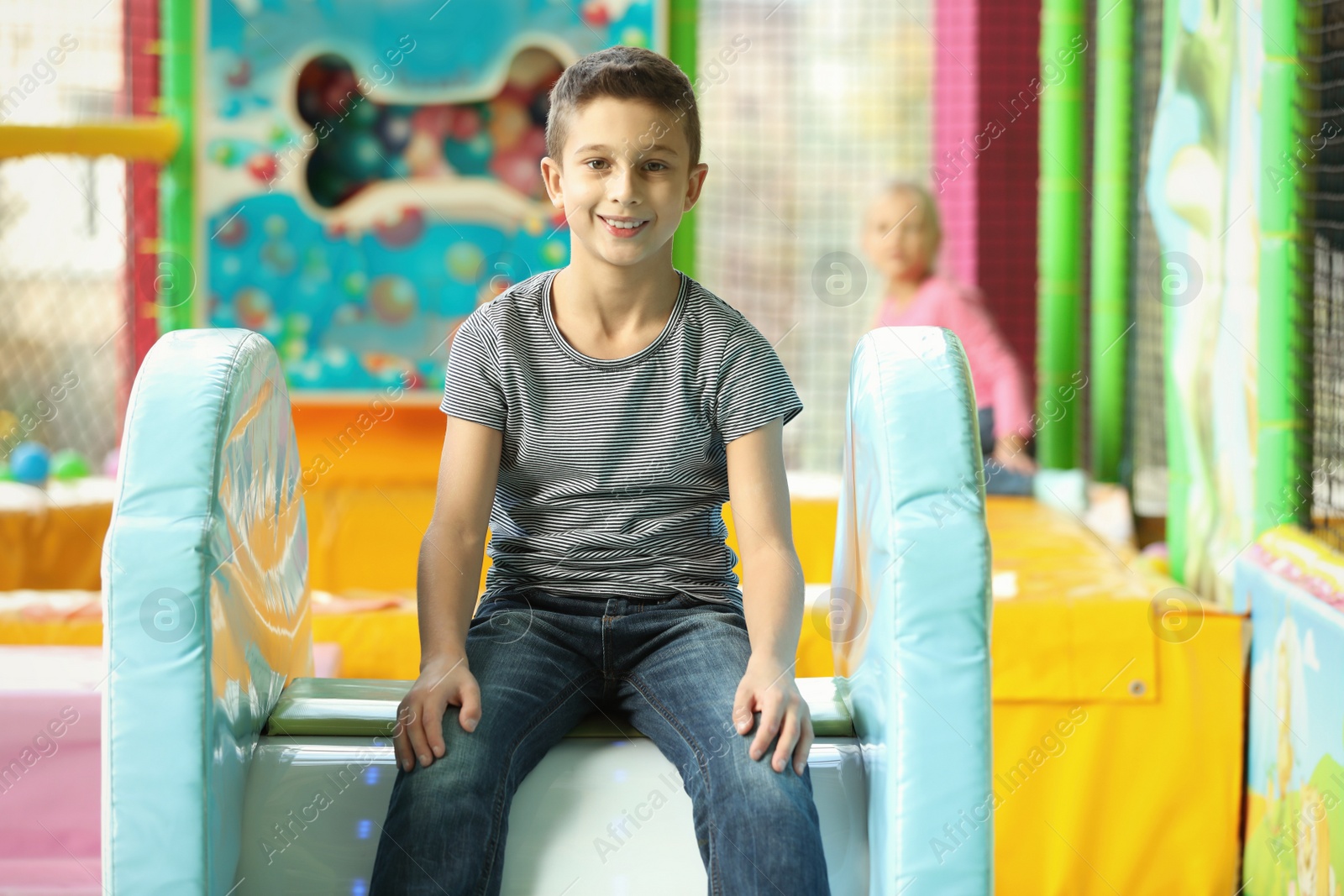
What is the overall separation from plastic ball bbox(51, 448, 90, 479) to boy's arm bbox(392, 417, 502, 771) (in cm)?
175

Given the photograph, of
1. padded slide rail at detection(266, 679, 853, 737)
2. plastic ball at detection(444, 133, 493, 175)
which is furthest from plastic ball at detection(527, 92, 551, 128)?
padded slide rail at detection(266, 679, 853, 737)

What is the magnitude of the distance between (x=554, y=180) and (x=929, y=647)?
0.53 meters

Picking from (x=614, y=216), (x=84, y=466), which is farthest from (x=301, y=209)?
(x=614, y=216)

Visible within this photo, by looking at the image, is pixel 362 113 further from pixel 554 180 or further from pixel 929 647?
pixel 929 647

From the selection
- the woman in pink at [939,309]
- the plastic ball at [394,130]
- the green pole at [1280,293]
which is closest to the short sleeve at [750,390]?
the green pole at [1280,293]

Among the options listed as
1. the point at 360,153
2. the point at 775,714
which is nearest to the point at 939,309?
the point at 360,153

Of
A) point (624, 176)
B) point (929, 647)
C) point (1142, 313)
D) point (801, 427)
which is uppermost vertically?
point (624, 176)

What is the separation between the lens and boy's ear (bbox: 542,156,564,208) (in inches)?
44.0

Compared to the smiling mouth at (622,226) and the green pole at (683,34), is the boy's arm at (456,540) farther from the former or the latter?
the green pole at (683,34)

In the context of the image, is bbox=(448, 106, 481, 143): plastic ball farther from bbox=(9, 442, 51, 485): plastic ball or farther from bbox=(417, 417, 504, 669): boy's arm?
bbox=(417, 417, 504, 669): boy's arm

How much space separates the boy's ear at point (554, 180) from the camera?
112cm

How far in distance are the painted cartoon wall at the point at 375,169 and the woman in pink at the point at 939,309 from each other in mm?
662

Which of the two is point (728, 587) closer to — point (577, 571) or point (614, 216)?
point (577, 571)

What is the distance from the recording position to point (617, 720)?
1.07 metres
